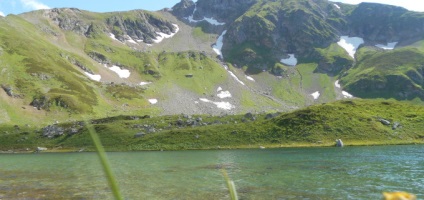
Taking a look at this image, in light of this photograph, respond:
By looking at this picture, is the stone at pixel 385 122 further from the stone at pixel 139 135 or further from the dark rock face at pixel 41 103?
the dark rock face at pixel 41 103

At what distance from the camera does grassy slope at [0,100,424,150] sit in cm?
8562

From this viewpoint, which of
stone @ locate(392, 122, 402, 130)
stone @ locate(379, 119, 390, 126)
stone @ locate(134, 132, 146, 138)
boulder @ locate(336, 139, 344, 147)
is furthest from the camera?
stone @ locate(134, 132, 146, 138)

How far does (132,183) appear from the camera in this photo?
32.1 meters

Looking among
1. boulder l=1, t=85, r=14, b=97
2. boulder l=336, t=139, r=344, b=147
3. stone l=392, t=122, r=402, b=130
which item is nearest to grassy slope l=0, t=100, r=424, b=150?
stone l=392, t=122, r=402, b=130

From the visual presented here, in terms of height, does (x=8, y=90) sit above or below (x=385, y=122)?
above

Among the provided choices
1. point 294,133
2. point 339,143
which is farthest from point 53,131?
point 339,143

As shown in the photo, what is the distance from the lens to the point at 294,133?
293 ft

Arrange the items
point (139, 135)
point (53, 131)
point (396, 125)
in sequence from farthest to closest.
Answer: point (53, 131) < point (139, 135) < point (396, 125)

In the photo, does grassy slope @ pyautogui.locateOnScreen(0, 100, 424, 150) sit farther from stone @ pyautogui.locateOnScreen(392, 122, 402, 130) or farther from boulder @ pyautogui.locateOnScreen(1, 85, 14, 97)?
boulder @ pyautogui.locateOnScreen(1, 85, 14, 97)

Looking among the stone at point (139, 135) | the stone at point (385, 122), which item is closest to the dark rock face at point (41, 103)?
the stone at point (139, 135)

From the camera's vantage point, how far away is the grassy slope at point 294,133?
85625 millimetres

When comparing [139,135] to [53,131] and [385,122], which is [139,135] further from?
[385,122]

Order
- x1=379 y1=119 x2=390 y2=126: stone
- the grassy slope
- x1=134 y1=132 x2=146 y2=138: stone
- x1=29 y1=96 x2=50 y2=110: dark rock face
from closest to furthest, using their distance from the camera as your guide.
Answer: the grassy slope, x1=379 y1=119 x2=390 y2=126: stone, x1=134 y1=132 x2=146 y2=138: stone, x1=29 y1=96 x2=50 y2=110: dark rock face

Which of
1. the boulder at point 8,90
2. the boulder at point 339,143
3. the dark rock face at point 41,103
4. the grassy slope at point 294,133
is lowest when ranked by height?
the boulder at point 339,143
